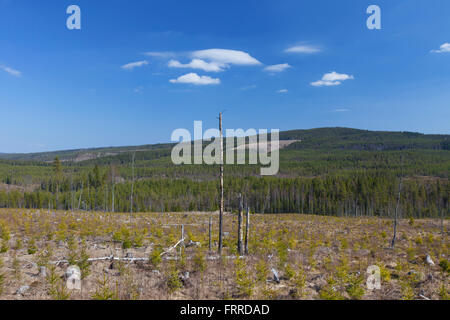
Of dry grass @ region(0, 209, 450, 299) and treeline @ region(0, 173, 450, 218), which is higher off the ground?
dry grass @ region(0, 209, 450, 299)

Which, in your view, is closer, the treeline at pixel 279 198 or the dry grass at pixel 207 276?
the dry grass at pixel 207 276

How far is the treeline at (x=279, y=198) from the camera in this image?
77.3 m

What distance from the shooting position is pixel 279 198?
90.3m

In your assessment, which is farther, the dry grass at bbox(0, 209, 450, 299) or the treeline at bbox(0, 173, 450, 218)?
the treeline at bbox(0, 173, 450, 218)

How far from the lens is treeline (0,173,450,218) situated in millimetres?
77319

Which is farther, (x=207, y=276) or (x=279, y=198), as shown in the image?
(x=279, y=198)

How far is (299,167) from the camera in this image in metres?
156

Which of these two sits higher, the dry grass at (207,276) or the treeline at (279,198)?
the dry grass at (207,276)

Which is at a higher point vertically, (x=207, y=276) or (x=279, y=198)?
(x=207, y=276)
